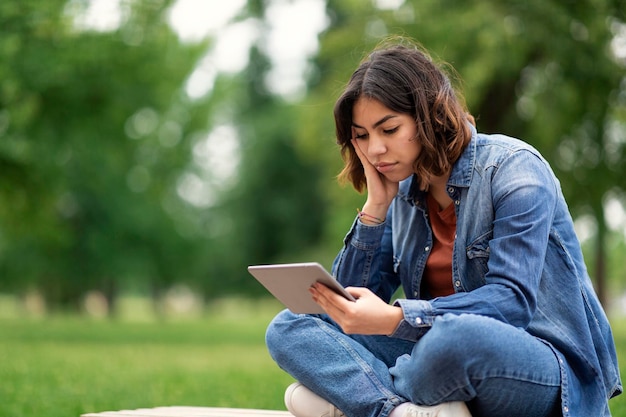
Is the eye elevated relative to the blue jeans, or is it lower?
elevated

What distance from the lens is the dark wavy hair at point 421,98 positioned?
3486 mm

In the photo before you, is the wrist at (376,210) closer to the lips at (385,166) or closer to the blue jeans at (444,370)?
the lips at (385,166)

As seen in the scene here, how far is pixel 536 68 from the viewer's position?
45.4ft

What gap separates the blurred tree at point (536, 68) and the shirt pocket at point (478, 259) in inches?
319

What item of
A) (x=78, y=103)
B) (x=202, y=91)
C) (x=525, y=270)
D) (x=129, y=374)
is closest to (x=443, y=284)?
(x=525, y=270)

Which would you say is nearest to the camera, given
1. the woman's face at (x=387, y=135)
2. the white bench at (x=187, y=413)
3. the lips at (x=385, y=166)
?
the woman's face at (x=387, y=135)

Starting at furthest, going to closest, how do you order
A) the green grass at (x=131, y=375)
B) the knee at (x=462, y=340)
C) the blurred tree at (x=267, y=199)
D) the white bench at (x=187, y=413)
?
the blurred tree at (x=267, y=199) → the green grass at (x=131, y=375) → the white bench at (x=187, y=413) → the knee at (x=462, y=340)

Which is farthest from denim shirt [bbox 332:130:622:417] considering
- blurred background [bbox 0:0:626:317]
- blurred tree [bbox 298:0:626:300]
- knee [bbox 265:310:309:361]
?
blurred tree [bbox 298:0:626:300]

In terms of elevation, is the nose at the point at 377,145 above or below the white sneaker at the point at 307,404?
above

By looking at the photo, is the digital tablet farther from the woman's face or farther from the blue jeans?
the woman's face

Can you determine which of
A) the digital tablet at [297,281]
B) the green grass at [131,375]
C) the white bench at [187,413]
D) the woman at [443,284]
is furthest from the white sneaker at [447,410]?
the green grass at [131,375]

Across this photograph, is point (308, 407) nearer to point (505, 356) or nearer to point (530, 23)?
point (505, 356)

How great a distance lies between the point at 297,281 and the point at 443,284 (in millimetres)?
781

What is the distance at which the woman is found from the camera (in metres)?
3.13
